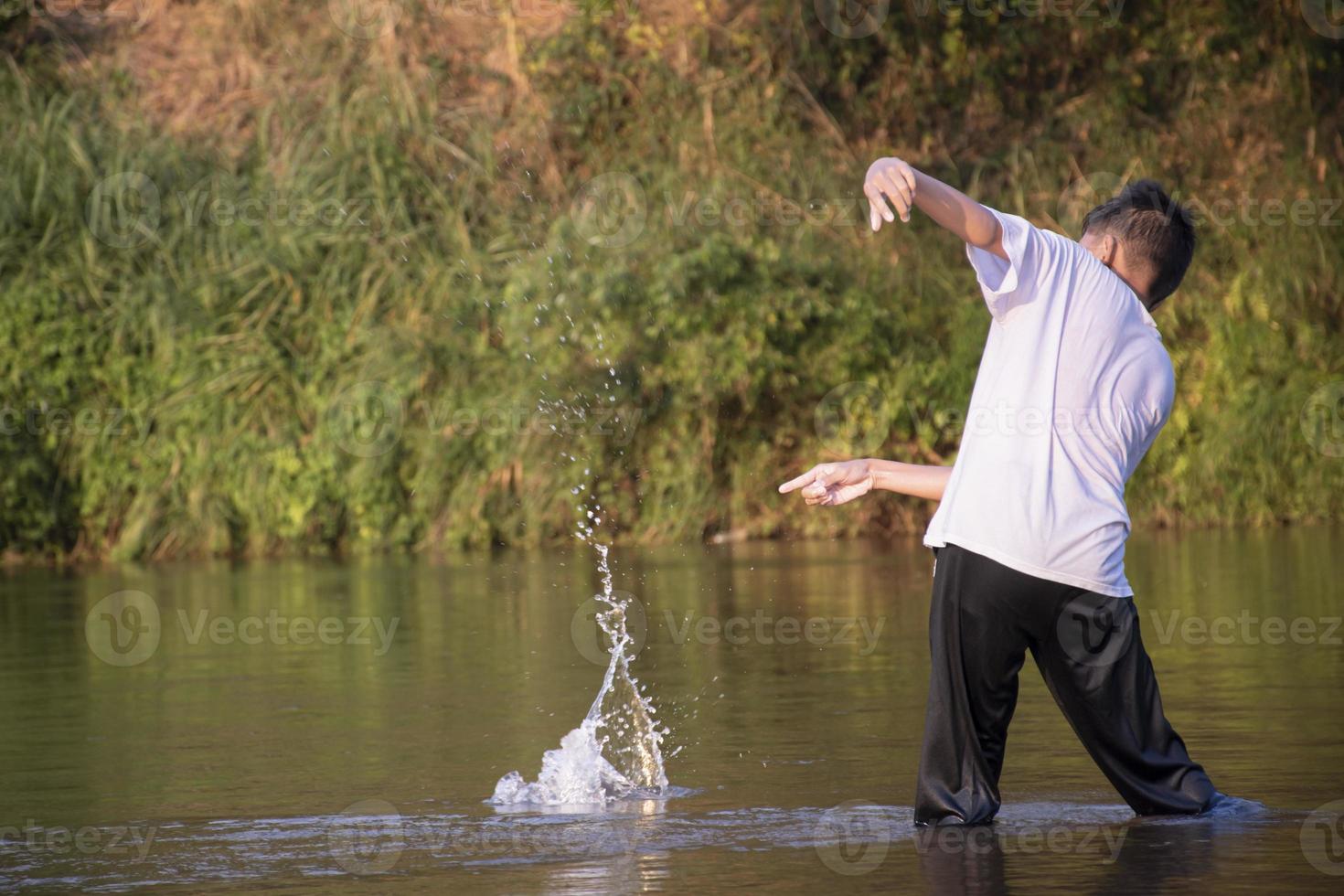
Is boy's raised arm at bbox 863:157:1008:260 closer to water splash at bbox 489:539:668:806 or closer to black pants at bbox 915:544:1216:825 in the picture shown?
black pants at bbox 915:544:1216:825

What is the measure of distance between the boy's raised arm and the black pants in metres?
0.79

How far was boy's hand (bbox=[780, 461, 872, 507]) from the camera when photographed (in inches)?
208

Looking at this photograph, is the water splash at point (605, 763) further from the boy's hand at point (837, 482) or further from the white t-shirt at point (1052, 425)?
the white t-shirt at point (1052, 425)

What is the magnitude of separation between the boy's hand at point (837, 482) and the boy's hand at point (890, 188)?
3.51 ft

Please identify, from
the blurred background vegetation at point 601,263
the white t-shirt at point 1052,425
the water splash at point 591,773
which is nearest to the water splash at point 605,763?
the water splash at point 591,773

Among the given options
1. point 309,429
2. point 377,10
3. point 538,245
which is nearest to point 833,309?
point 538,245

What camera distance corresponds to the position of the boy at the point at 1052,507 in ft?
15.7

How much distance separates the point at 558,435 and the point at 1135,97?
25.4 ft

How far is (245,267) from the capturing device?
18828mm

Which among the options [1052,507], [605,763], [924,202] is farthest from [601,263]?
[924,202]

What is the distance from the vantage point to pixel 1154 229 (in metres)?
5.05

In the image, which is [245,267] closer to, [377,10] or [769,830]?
[377,10]

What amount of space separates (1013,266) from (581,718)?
144 inches

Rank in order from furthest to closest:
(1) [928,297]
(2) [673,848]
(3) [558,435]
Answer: (1) [928,297]
(3) [558,435]
(2) [673,848]
